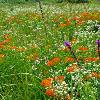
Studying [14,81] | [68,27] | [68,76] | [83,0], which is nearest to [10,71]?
[14,81]

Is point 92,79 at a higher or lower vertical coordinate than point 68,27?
higher

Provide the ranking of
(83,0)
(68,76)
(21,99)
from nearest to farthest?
(21,99) → (68,76) → (83,0)

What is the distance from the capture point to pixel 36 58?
6.36 meters

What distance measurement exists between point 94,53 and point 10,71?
172 cm

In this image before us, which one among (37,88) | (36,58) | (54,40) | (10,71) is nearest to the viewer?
(37,88)

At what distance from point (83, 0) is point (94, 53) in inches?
1229

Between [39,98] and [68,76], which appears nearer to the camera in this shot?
[39,98]

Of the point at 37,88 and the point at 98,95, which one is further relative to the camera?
the point at 37,88

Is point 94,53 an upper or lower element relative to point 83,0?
upper

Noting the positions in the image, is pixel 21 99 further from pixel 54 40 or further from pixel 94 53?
pixel 54 40

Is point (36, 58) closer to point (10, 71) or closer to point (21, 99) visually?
point (10, 71)

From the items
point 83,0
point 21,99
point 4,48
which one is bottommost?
point 83,0

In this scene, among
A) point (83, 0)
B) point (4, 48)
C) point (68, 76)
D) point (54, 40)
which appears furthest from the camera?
point (83, 0)

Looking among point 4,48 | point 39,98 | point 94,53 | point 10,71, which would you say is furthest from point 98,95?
point 4,48
